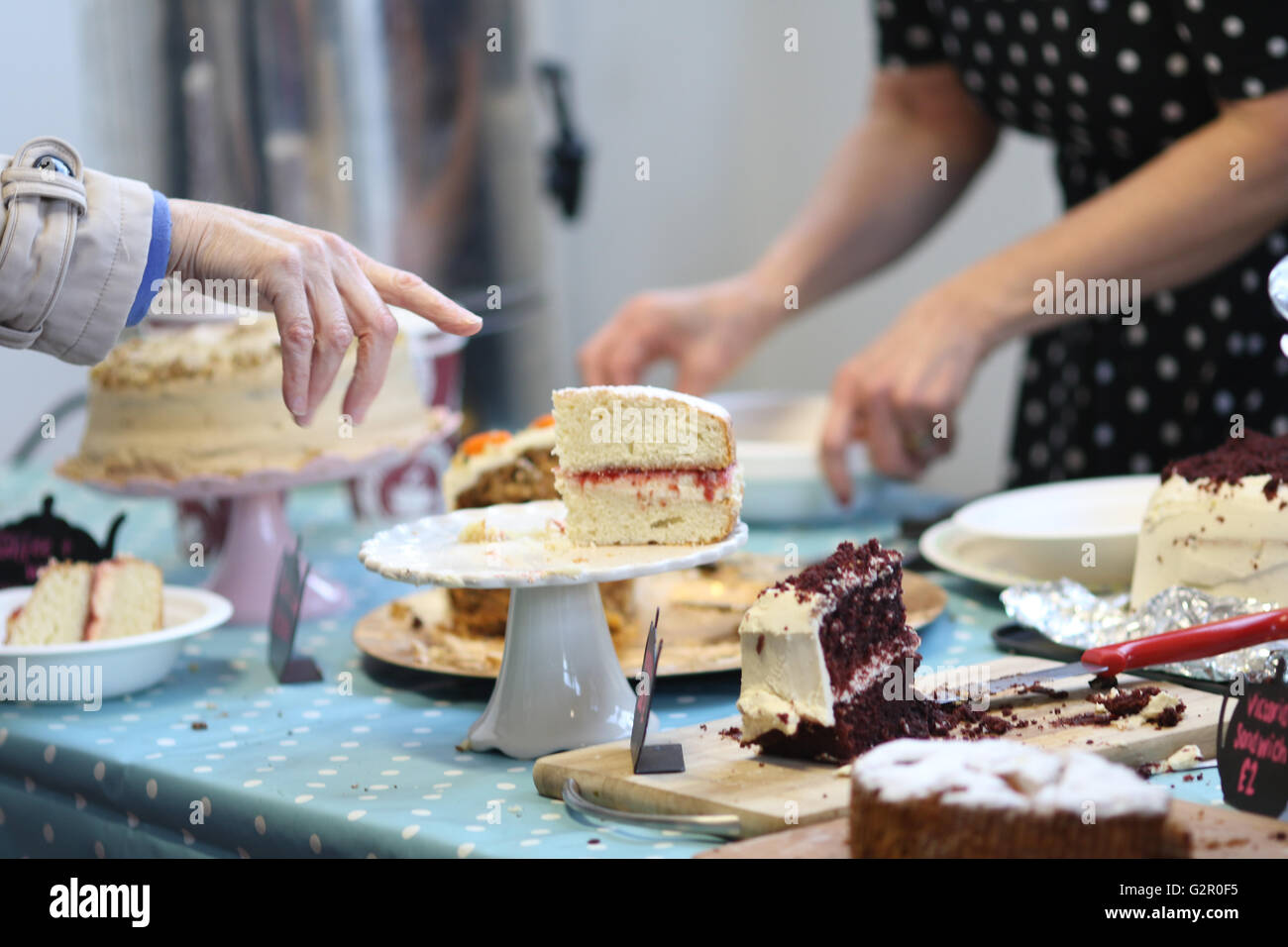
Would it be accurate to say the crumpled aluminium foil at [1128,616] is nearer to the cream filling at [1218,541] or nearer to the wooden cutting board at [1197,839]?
the cream filling at [1218,541]

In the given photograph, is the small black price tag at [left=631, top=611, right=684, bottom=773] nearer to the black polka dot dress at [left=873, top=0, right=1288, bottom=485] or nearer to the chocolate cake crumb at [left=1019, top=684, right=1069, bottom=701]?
the chocolate cake crumb at [left=1019, top=684, right=1069, bottom=701]

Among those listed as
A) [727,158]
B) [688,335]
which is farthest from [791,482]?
[727,158]

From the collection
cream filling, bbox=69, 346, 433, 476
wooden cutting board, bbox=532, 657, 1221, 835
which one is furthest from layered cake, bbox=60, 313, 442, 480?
wooden cutting board, bbox=532, 657, 1221, 835

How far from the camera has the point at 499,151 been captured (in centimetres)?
356

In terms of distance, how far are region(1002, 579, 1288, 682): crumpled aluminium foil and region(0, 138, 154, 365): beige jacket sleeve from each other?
121 centimetres

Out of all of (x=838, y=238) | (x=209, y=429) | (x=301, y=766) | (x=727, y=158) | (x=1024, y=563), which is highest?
(x=727, y=158)

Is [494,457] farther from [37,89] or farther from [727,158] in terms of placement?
[727,158]

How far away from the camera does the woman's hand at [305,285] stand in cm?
164

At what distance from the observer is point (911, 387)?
104 inches

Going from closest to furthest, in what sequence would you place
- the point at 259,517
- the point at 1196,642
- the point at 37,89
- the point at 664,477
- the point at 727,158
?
the point at 1196,642, the point at 664,477, the point at 259,517, the point at 37,89, the point at 727,158

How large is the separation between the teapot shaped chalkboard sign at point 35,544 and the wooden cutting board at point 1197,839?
1310 mm

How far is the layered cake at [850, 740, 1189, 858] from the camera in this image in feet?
3.66

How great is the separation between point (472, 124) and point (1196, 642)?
249 cm

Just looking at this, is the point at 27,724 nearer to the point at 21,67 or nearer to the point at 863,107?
the point at 21,67
